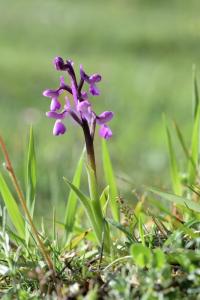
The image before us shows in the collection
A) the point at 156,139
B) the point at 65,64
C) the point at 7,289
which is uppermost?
the point at 65,64

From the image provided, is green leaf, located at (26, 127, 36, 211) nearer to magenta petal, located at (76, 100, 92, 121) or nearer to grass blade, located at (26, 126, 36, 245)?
grass blade, located at (26, 126, 36, 245)

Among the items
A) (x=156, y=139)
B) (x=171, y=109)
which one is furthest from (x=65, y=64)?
(x=171, y=109)

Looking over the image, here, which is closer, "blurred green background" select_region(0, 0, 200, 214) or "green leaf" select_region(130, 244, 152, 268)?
"green leaf" select_region(130, 244, 152, 268)

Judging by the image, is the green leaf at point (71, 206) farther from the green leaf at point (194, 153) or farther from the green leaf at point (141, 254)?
the green leaf at point (141, 254)

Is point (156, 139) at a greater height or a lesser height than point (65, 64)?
lesser

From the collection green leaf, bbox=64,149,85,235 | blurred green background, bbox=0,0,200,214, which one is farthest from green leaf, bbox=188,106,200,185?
green leaf, bbox=64,149,85,235

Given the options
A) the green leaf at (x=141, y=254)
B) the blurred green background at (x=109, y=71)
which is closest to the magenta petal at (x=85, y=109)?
the blurred green background at (x=109, y=71)

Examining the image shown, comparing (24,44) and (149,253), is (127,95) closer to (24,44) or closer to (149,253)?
(24,44)
